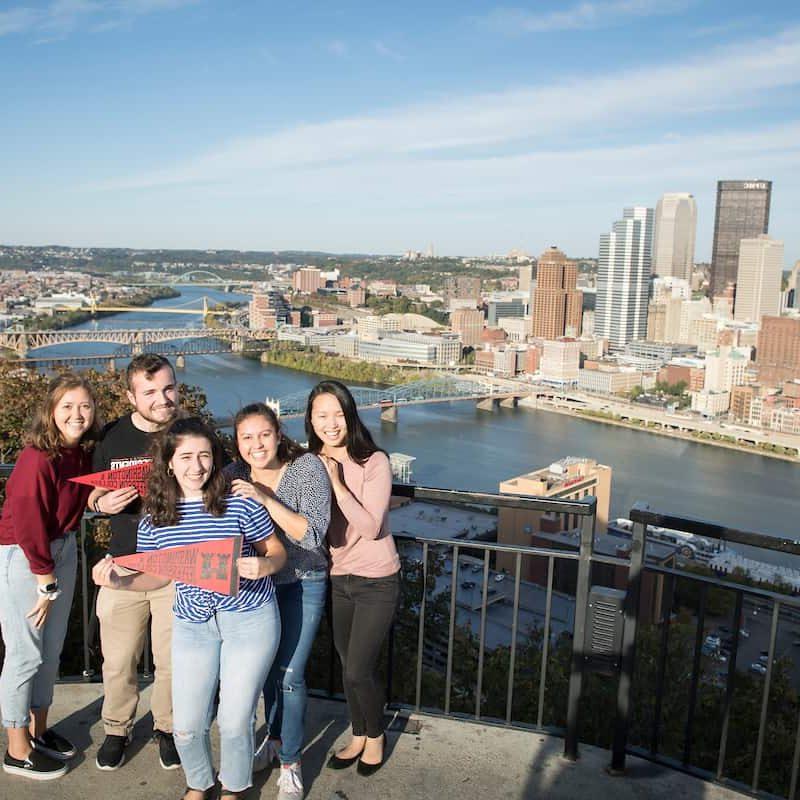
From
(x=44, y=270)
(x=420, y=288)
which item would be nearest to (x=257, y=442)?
(x=420, y=288)

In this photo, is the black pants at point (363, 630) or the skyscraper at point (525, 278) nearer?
the black pants at point (363, 630)

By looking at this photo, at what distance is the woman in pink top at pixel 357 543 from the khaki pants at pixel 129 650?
30cm

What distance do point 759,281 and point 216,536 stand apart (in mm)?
62738

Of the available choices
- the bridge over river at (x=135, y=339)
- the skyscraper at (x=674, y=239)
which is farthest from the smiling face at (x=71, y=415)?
the skyscraper at (x=674, y=239)

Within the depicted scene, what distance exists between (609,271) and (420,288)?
23.1m

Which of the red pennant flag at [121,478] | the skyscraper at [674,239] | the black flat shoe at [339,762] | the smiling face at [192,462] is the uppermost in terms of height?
the skyscraper at [674,239]

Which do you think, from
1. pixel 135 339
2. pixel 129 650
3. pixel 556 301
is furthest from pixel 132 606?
pixel 556 301

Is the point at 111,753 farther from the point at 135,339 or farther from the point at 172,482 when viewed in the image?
the point at 135,339

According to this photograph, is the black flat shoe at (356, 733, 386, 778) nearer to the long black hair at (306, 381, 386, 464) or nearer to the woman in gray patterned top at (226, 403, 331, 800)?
the woman in gray patterned top at (226, 403, 331, 800)

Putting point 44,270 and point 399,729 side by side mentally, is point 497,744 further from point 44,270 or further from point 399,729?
point 44,270

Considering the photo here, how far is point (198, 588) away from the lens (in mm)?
1314

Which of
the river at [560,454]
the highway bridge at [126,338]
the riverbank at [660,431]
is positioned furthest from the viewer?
the highway bridge at [126,338]

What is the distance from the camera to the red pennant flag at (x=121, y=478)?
1448mm

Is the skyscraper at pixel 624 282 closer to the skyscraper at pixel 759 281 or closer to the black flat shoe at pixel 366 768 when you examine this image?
the skyscraper at pixel 759 281
